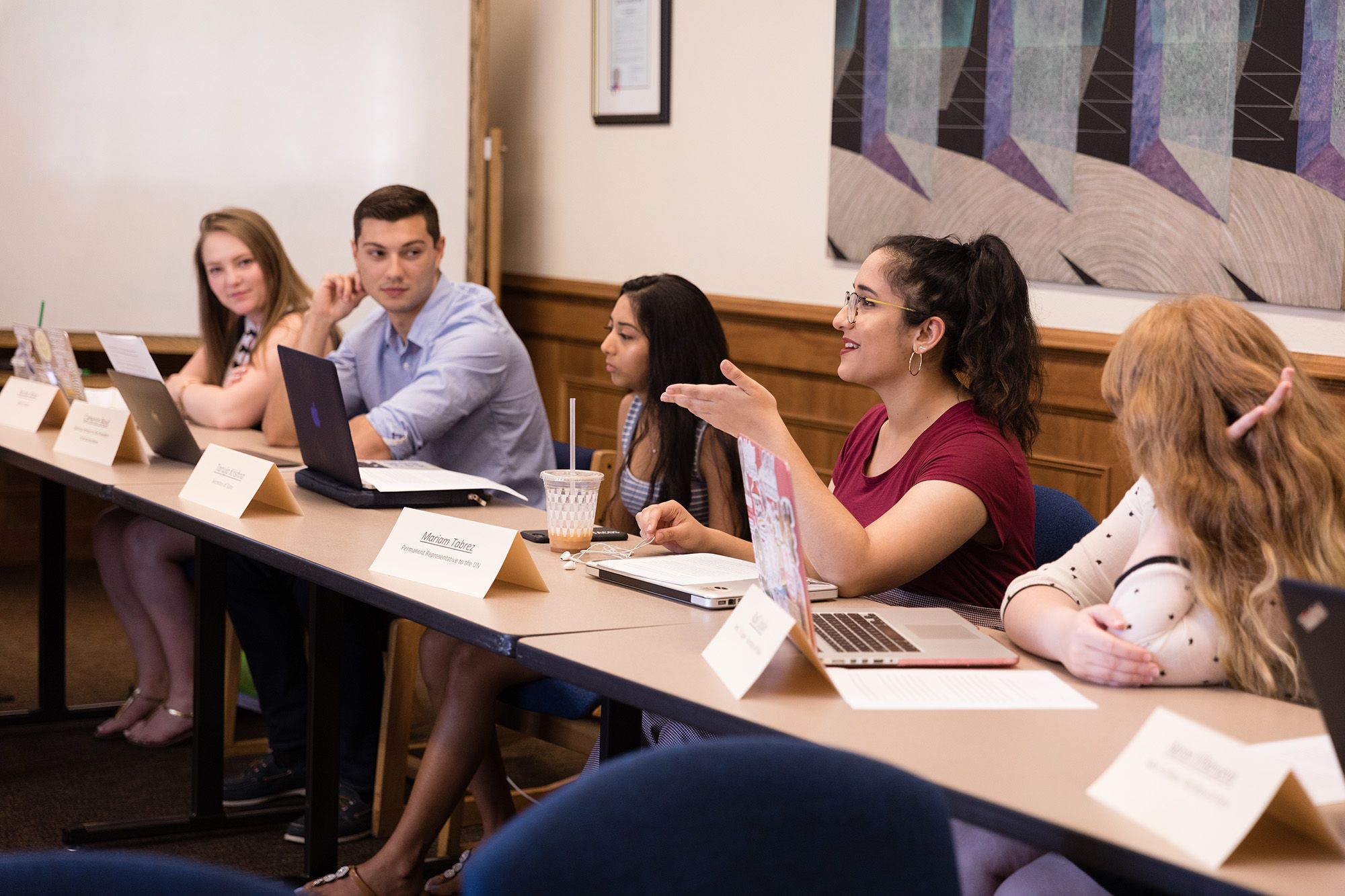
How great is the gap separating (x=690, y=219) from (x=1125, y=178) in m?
1.55

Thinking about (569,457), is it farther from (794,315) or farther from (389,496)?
(794,315)

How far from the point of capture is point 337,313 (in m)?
3.28

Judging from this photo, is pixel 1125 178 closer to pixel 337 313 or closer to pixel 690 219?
pixel 690 219

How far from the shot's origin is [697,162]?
4.22m

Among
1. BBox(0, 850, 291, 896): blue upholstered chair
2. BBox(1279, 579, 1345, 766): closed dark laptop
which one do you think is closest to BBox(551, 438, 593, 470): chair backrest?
BBox(1279, 579, 1345, 766): closed dark laptop

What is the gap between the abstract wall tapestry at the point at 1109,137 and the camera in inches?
106

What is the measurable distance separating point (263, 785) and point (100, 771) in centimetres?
48

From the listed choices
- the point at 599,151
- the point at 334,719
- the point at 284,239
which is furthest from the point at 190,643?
the point at 599,151

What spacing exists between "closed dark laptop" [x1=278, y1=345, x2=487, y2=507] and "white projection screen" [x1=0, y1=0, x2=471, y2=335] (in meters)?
2.15

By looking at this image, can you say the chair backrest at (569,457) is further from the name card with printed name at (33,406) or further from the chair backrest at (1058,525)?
the name card with printed name at (33,406)

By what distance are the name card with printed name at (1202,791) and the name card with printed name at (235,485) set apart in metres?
1.55

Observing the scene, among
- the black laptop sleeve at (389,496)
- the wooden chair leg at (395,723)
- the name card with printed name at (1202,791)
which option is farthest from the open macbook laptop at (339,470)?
the name card with printed name at (1202,791)

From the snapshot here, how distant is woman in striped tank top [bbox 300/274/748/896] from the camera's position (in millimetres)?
2154

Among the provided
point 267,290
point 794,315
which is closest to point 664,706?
point 267,290
